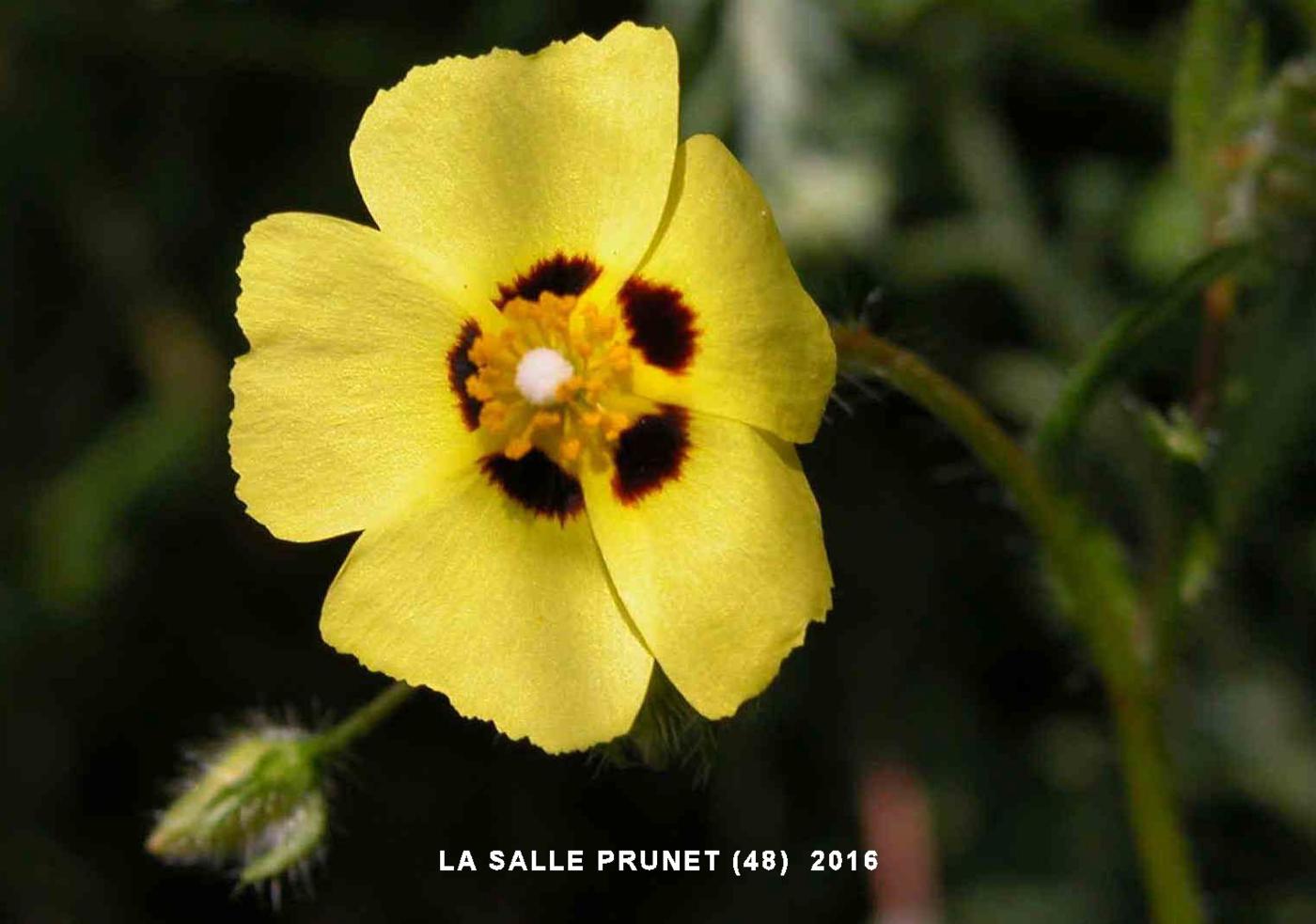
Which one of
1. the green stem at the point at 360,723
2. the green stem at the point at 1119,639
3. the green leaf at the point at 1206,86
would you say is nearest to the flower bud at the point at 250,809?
the green stem at the point at 360,723

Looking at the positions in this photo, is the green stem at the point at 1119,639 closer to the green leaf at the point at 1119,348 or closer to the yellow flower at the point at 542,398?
the green leaf at the point at 1119,348

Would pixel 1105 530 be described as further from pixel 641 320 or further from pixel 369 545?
pixel 369 545

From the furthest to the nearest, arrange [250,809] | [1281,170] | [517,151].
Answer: [1281,170] < [250,809] < [517,151]

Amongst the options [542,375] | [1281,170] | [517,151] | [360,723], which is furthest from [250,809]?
[1281,170]

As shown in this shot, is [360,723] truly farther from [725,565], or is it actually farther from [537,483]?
[725,565]

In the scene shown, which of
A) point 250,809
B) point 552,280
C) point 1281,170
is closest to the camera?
point 552,280

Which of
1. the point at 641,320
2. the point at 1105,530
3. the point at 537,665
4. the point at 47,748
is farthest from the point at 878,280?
the point at 47,748
